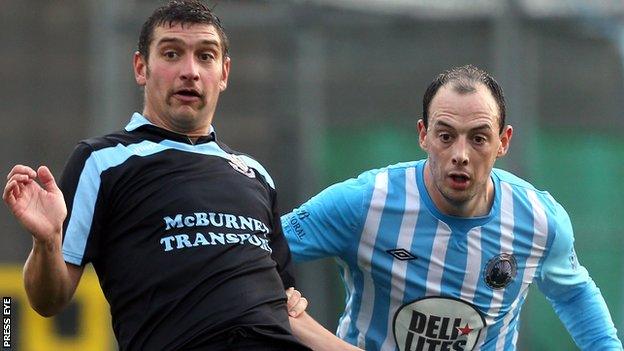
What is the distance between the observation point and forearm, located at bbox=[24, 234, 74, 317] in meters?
3.65

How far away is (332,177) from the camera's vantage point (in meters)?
8.38

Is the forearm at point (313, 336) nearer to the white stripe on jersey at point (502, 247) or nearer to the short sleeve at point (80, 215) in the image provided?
the short sleeve at point (80, 215)

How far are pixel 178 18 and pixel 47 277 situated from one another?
0.96 metres

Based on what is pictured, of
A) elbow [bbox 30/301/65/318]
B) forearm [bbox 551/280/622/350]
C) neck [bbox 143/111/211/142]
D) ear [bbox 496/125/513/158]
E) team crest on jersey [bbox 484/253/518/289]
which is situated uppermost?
neck [bbox 143/111/211/142]

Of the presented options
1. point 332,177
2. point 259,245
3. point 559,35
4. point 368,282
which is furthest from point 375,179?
point 559,35

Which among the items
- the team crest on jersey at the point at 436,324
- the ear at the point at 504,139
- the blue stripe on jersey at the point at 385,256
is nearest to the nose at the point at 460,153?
the ear at the point at 504,139

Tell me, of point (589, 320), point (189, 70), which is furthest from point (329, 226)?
point (589, 320)

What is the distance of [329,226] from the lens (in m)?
4.70

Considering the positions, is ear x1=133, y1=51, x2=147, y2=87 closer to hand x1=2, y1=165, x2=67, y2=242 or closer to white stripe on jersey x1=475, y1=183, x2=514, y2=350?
hand x1=2, y1=165, x2=67, y2=242

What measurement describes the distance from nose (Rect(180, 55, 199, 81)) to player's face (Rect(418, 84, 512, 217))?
0.93 meters

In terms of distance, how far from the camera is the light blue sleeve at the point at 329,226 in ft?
15.4

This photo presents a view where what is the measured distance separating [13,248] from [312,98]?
2260 millimetres

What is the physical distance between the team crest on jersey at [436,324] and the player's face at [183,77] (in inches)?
42.1

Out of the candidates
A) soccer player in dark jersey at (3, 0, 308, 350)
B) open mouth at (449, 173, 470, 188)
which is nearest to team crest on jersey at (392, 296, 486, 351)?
open mouth at (449, 173, 470, 188)
